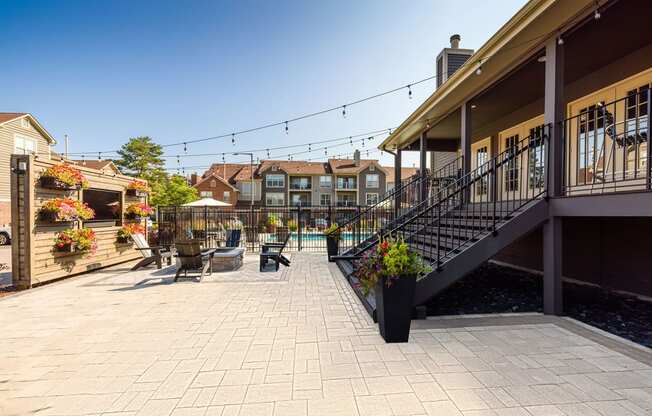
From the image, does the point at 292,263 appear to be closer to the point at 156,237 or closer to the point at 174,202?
the point at 156,237

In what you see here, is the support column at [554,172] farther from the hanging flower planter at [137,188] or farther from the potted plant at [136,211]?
the hanging flower planter at [137,188]

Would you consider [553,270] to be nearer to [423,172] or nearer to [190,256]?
[423,172]

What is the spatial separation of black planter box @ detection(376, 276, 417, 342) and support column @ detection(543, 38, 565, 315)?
7.84 ft

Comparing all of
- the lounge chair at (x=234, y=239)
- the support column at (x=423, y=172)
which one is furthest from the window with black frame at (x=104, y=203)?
the support column at (x=423, y=172)

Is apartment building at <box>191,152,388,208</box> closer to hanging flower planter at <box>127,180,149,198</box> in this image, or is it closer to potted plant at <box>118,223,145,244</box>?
hanging flower planter at <box>127,180,149,198</box>

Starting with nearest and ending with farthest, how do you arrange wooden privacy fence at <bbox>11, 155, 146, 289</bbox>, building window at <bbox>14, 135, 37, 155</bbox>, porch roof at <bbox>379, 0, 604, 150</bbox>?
porch roof at <bbox>379, 0, 604, 150</bbox> → wooden privacy fence at <bbox>11, 155, 146, 289</bbox> → building window at <bbox>14, 135, 37, 155</bbox>

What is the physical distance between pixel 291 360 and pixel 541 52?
589 cm

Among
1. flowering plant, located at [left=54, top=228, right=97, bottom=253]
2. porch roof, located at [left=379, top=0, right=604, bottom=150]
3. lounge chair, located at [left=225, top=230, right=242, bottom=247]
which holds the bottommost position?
lounge chair, located at [left=225, top=230, right=242, bottom=247]

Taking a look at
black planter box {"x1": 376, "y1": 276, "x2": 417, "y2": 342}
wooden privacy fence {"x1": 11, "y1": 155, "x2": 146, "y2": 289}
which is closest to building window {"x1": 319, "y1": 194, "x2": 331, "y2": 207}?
wooden privacy fence {"x1": 11, "y1": 155, "x2": 146, "y2": 289}

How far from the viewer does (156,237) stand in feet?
36.3

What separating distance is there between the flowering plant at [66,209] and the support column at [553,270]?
905 cm

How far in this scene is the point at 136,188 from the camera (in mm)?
9180

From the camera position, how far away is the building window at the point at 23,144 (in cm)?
1946

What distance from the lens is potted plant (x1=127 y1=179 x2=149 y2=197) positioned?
9141mm
